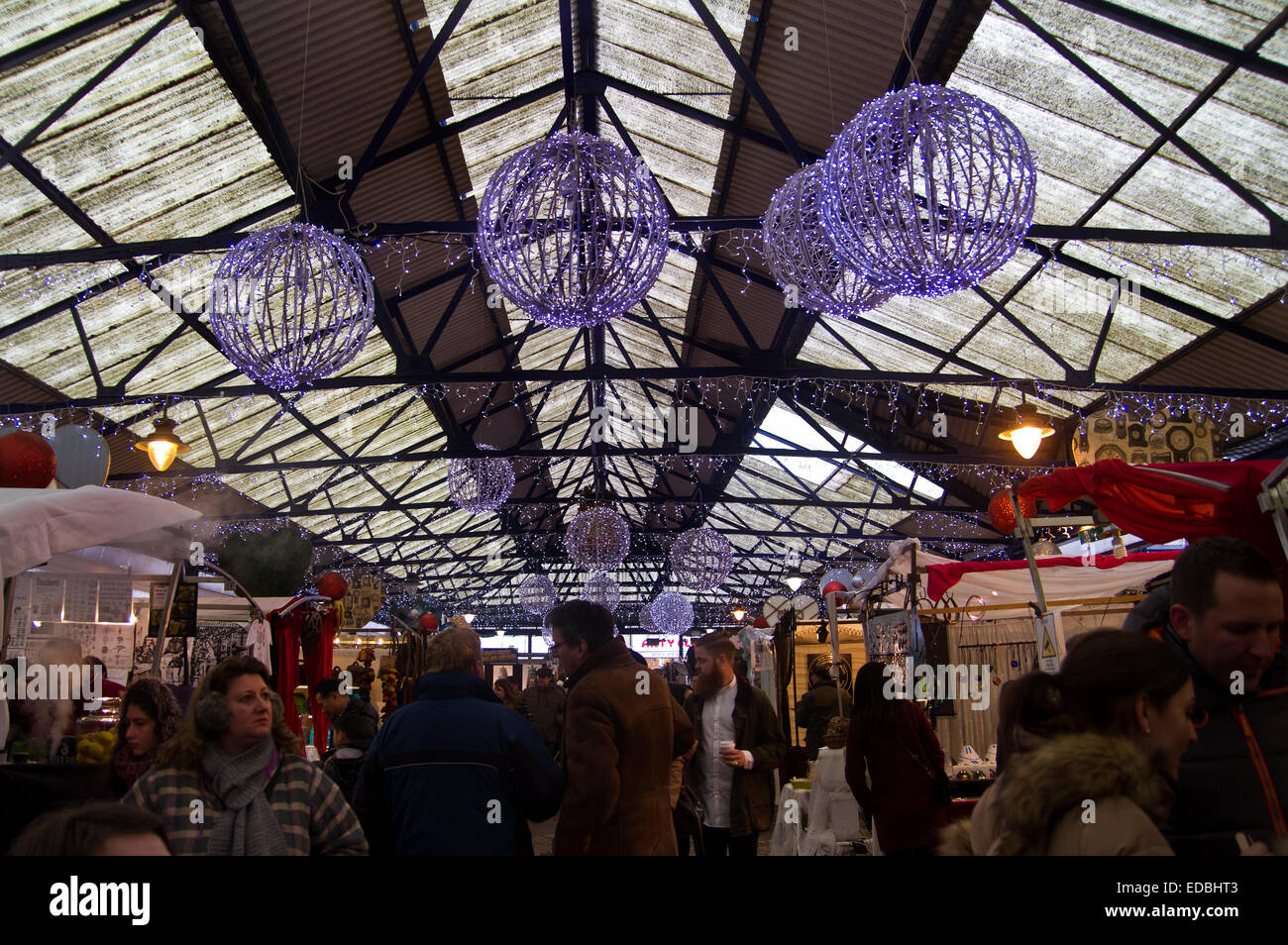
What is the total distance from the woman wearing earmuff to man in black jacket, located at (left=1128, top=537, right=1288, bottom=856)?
182cm

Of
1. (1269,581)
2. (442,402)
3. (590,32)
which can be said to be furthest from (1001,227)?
(442,402)

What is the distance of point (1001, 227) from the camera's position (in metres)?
3.11

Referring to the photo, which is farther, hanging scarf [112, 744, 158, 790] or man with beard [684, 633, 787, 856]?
man with beard [684, 633, 787, 856]

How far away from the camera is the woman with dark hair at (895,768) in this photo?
3691 mm

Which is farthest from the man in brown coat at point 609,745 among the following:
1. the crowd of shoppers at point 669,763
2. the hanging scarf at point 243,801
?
the hanging scarf at point 243,801

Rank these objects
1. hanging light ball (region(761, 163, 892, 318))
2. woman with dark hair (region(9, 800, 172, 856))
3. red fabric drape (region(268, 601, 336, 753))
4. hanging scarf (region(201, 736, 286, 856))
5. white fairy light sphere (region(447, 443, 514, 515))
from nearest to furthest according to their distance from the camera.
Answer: woman with dark hair (region(9, 800, 172, 856)) < hanging scarf (region(201, 736, 286, 856)) < hanging light ball (region(761, 163, 892, 318)) < red fabric drape (region(268, 601, 336, 753)) < white fairy light sphere (region(447, 443, 514, 515))

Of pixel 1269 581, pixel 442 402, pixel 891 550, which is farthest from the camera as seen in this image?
pixel 442 402

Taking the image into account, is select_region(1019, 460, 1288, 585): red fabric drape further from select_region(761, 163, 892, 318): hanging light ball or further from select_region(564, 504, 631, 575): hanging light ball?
select_region(564, 504, 631, 575): hanging light ball

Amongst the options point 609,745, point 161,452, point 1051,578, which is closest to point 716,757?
point 609,745

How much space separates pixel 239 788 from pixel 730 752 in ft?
8.25

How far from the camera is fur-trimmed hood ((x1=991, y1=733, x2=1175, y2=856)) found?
44.6 inches

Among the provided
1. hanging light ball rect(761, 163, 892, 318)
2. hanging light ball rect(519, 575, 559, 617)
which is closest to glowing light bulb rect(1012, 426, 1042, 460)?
hanging light ball rect(761, 163, 892, 318)
